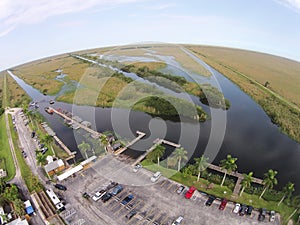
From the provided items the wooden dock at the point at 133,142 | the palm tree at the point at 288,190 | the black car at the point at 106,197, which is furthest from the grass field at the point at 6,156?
the palm tree at the point at 288,190

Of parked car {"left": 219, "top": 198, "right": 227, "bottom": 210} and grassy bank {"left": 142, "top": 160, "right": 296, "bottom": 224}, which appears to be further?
grassy bank {"left": 142, "top": 160, "right": 296, "bottom": 224}

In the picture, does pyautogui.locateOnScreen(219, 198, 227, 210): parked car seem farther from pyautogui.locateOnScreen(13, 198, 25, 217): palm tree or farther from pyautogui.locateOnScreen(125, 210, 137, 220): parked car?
pyautogui.locateOnScreen(13, 198, 25, 217): palm tree

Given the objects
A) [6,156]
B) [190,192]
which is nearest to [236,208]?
[190,192]

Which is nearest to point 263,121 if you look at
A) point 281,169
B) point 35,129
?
point 281,169

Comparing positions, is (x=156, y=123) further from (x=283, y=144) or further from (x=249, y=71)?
(x=249, y=71)

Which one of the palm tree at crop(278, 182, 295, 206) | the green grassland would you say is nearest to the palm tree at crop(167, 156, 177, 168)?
the palm tree at crop(278, 182, 295, 206)

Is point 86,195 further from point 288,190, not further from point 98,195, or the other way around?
point 288,190
